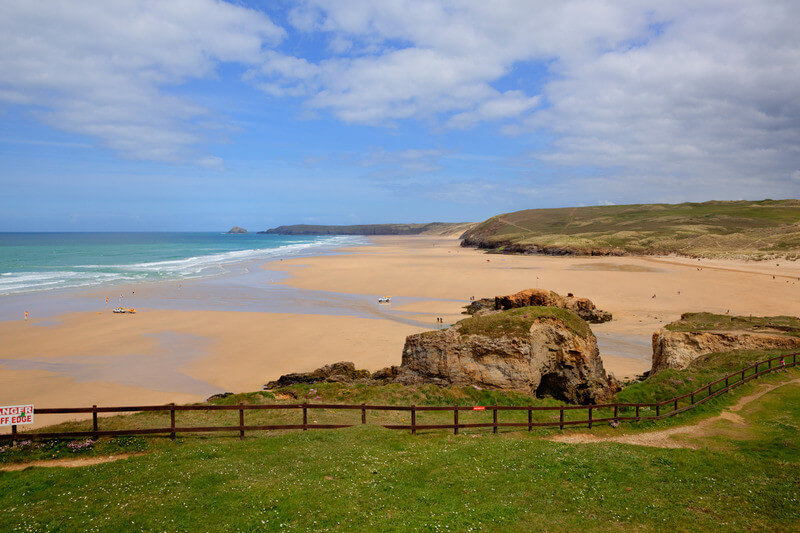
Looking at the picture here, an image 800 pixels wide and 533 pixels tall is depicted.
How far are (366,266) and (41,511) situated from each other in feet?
253

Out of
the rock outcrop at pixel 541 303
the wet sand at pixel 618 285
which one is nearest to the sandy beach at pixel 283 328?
the wet sand at pixel 618 285

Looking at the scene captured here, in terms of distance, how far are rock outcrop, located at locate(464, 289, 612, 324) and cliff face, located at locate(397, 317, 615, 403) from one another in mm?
12253

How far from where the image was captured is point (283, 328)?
36594 millimetres

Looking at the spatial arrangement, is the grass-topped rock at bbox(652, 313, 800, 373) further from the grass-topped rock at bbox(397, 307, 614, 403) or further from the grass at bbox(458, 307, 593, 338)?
the grass at bbox(458, 307, 593, 338)

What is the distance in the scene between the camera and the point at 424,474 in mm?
11016

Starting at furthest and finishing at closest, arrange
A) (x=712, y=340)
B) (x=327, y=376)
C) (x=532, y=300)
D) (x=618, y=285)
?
(x=618, y=285) → (x=532, y=300) → (x=712, y=340) → (x=327, y=376)

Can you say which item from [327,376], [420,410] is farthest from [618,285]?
[420,410]

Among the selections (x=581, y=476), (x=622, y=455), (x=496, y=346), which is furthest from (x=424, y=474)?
(x=496, y=346)

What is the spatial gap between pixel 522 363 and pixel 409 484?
11.3 meters

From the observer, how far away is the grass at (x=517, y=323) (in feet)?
69.7

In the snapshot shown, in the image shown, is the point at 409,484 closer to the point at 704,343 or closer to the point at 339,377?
the point at 339,377

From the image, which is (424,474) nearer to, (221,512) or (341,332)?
(221,512)

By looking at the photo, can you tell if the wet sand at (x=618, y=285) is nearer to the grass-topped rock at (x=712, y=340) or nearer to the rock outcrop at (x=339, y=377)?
the grass-topped rock at (x=712, y=340)

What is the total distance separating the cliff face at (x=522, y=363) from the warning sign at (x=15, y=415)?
14053 millimetres
